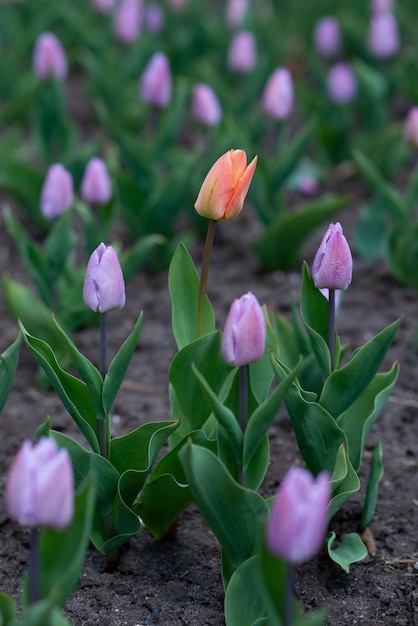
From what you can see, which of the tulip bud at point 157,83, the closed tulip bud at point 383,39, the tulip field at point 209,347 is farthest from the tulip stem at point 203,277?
the closed tulip bud at point 383,39

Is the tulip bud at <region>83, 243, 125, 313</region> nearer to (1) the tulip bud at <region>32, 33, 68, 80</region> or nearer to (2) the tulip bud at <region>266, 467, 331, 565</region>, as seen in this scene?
(2) the tulip bud at <region>266, 467, 331, 565</region>

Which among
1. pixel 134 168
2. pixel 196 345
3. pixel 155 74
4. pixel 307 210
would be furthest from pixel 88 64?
pixel 196 345

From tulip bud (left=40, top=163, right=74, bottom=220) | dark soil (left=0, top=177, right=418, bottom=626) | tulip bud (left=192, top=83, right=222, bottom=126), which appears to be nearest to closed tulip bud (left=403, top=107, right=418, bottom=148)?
dark soil (left=0, top=177, right=418, bottom=626)

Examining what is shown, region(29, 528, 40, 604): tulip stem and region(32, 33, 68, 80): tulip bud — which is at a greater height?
region(29, 528, 40, 604): tulip stem

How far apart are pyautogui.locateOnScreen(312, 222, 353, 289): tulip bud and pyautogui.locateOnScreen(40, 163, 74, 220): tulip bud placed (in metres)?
1.12

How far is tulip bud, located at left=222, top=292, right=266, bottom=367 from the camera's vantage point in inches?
59.7

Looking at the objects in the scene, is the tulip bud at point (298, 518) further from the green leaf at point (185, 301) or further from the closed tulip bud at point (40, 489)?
the green leaf at point (185, 301)

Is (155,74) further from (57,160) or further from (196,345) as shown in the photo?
(196,345)

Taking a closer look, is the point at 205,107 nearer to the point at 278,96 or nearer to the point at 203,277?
the point at 278,96

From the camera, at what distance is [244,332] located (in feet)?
5.02

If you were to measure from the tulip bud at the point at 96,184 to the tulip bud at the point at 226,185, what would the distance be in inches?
43.1

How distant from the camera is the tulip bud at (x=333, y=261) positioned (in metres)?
1.68

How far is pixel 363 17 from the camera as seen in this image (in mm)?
5156

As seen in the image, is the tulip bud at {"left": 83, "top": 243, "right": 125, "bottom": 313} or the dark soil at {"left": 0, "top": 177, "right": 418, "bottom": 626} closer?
the tulip bud at {"left": 83, "top": 243, "right": 125, "bottom": 313}
